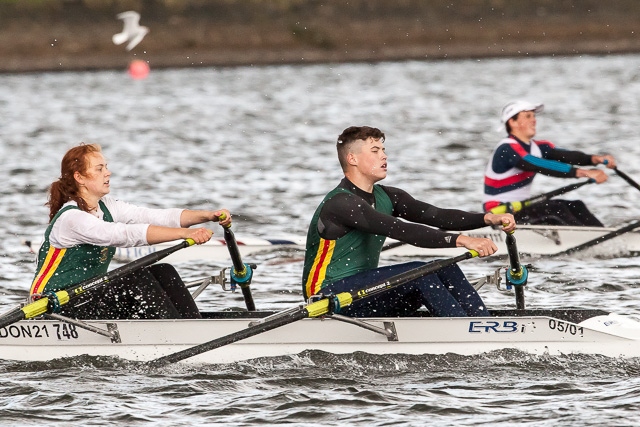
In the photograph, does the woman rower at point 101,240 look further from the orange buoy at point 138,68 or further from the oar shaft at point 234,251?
the orange buoy at point 138,68

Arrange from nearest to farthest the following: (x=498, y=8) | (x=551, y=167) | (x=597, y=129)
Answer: (x=551, y=167) → (x=597, y=129) → (x=498, y=8)

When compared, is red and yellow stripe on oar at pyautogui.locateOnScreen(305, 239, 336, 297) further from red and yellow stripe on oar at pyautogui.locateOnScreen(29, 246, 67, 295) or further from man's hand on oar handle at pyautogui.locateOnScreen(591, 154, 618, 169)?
man's hand on oar handle at pyautogui.locateOnScreen(591, 154, 618, 169)

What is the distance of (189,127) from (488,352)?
86.6ft

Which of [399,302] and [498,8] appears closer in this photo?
[399,302]

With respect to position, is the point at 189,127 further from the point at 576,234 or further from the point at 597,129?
the point at 576,234

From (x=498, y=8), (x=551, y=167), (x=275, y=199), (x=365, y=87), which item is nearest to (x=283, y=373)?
(x=551, y=167)

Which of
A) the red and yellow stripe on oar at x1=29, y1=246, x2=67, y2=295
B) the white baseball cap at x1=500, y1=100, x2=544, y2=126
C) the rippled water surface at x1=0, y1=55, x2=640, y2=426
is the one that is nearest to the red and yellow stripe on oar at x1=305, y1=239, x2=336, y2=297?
the rippled water surface at x1=0, y1=55, x2=640, y2=426

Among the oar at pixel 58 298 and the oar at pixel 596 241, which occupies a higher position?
the oar at pixel 596 241

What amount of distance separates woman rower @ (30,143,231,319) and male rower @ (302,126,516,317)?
93 centimetres

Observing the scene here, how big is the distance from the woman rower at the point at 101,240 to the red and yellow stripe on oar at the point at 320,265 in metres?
0.83

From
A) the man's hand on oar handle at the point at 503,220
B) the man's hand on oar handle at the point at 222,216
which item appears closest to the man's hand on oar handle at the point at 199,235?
the man's hand on oar handle at the point at 222,216

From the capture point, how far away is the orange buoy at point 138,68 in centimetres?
5259

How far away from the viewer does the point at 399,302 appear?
9.64 meters

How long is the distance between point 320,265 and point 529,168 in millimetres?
5712
